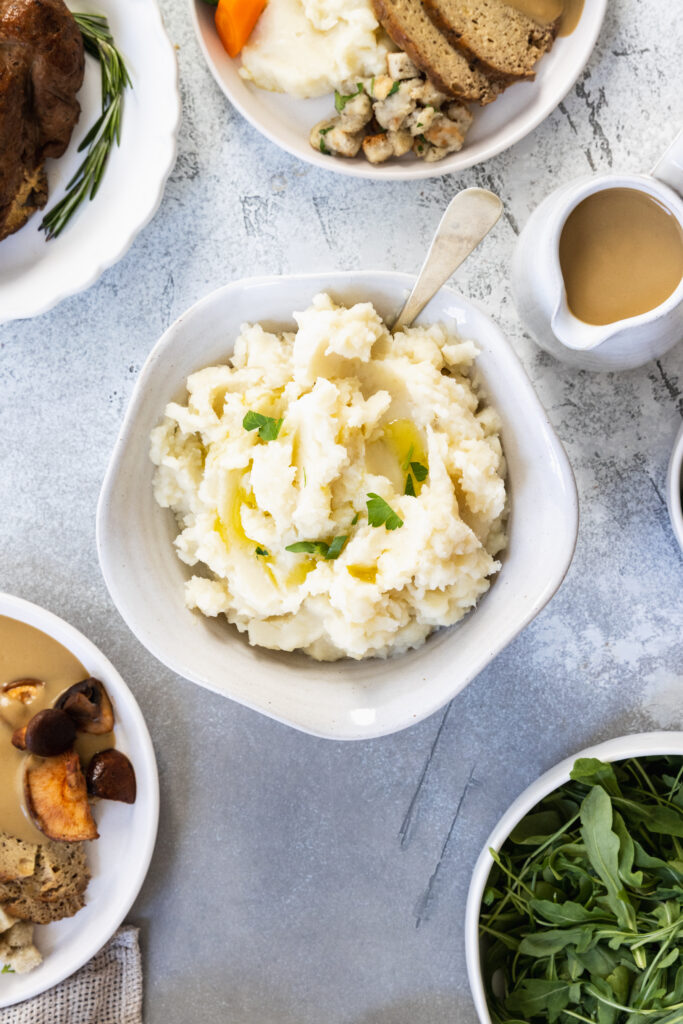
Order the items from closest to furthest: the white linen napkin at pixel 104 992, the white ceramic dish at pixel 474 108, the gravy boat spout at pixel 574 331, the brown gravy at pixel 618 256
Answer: the gravy boat spout at pixel 574 331 → the brown gravy at pixel 618 256 → the white ceramic dish at pixel 474 108 → the white linen napkin at pixel 104 992

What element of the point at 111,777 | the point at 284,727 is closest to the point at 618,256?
the point at 284,727

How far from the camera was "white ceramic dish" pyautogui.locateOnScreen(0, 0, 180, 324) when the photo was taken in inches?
98.0

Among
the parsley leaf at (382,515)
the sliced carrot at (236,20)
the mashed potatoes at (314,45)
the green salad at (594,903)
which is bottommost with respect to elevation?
the green salad at (594,903)

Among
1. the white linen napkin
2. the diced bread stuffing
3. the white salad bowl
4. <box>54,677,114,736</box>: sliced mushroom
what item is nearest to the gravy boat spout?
the white salad bowl

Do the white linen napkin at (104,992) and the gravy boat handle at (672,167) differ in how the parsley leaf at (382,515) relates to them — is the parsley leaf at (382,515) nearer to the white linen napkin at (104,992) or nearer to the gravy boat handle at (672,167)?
the gravy boat handle at (672,167)

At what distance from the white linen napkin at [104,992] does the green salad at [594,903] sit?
113cm

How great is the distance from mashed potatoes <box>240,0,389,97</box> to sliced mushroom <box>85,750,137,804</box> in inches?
81.2

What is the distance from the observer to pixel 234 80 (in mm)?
2570

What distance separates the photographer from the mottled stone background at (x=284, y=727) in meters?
2.69

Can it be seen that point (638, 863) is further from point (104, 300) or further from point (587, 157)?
point (104, 300)

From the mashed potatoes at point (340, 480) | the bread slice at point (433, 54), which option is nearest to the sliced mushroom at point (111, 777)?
the mashed potatoes at point (340, 480)

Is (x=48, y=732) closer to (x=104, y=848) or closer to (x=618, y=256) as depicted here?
(x=104, y=848)

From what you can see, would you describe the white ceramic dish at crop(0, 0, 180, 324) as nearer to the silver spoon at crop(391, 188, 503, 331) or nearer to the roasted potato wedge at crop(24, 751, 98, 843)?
the silver spoon at crop(391, 188, 503, 331)

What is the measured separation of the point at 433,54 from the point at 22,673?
2.18 m
